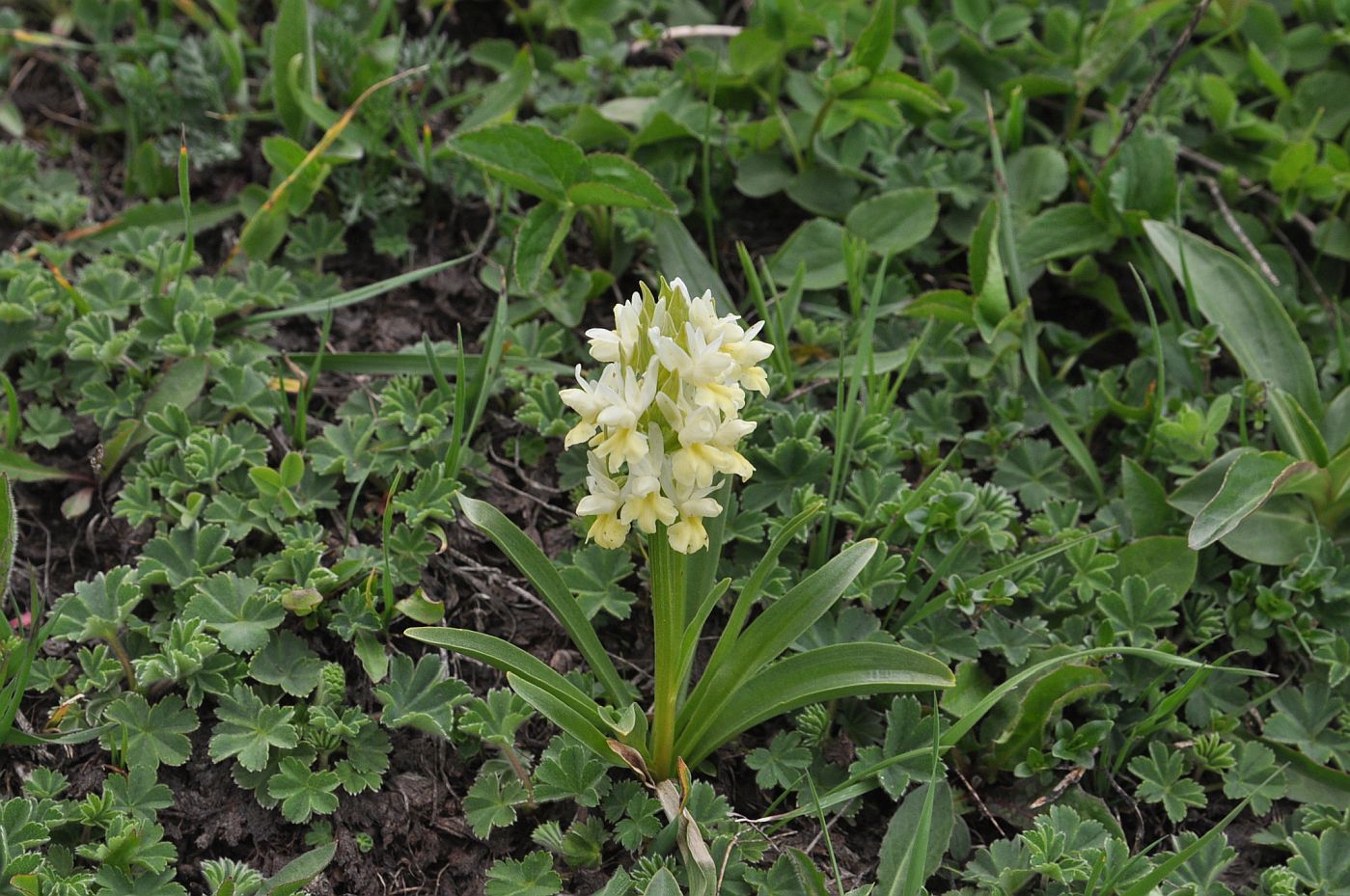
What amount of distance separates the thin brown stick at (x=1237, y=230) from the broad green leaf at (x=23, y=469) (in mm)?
3071

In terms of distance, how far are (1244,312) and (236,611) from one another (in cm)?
249

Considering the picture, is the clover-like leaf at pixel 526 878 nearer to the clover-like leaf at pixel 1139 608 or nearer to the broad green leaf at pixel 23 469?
the clover-like leaf at pixel 1139 608

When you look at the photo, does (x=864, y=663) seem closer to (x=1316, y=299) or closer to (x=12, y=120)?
(x=1316, y=299)

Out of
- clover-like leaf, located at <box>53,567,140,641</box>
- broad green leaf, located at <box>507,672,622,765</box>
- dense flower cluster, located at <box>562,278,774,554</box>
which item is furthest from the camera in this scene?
clover-like leaf, located at <box>53,567,140,641</box>

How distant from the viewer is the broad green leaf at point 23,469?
2682mm

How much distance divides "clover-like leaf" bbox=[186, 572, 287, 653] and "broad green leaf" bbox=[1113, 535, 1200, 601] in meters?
1.80

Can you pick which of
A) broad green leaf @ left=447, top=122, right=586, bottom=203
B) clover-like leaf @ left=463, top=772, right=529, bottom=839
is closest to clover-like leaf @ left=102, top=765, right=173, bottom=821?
clover-like leaf @ left=463, top=772, right=529, bottom=839

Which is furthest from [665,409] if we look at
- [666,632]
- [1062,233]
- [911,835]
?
[1062,233]

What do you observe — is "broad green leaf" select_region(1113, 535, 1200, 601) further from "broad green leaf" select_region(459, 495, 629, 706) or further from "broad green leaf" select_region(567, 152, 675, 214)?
"broad green leaf" select_region(567, 152, 675, 214)

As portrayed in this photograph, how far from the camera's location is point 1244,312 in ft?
9.82

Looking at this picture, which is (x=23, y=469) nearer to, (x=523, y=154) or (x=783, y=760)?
(x=523, y=154)

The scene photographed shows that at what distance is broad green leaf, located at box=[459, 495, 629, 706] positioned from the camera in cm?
222

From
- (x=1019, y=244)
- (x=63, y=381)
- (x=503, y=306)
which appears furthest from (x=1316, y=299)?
(x=63, y=381)

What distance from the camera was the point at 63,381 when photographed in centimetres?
291
